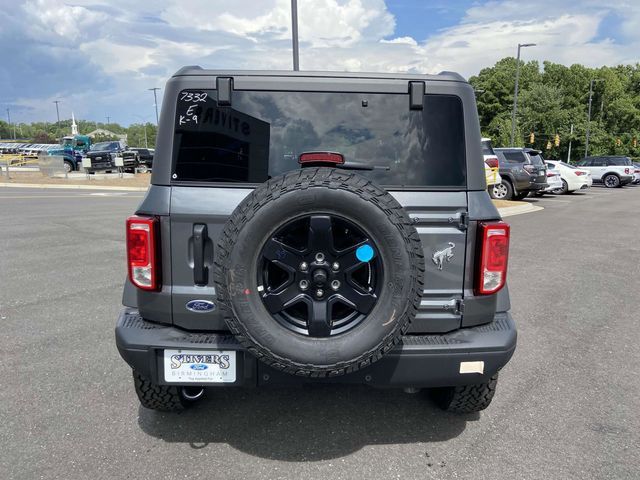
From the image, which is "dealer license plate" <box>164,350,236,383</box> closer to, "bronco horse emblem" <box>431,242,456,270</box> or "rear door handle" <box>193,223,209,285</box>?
"rear door handle" <box>193,223,209,285</box>

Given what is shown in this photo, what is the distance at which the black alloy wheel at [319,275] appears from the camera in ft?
7.79

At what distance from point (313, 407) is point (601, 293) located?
183 inches

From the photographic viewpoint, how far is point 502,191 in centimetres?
1844

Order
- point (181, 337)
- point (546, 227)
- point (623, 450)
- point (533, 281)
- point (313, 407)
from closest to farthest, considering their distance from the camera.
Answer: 1. point (181, 337)
2. point (623, 450)
3. point (313, 407)
4. point (533, 281)
5. point (546, 227)

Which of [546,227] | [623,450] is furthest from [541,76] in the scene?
[623,450]

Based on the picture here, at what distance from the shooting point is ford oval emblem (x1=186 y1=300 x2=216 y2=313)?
263cm

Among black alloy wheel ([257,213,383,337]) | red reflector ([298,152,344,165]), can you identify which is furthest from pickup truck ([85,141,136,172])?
black alloy wheel ([257,213,383,337])

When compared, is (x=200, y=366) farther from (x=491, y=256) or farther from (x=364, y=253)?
(x=491, y=256)

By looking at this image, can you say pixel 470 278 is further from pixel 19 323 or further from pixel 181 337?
pixel 19 323

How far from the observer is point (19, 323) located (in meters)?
4.84

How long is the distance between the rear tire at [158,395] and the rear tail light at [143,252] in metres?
0.65

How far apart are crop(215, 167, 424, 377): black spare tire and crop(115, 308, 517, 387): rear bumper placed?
0.25 metres

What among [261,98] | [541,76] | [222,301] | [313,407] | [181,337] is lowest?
[313,407]

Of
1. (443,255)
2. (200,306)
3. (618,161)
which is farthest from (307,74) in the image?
(618,161)
